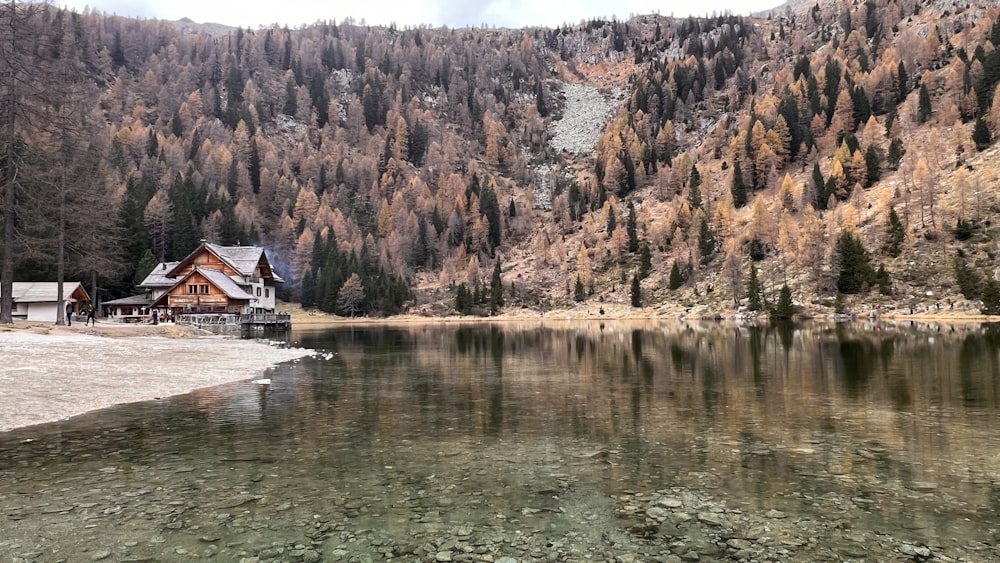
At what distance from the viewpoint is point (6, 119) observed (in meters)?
36.5

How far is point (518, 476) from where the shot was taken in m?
11.4

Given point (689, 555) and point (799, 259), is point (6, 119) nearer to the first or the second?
point (689, 555)

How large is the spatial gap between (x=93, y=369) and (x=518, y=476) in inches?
888

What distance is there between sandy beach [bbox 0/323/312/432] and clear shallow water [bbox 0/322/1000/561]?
5.89ft

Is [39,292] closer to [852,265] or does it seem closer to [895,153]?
[852,265]

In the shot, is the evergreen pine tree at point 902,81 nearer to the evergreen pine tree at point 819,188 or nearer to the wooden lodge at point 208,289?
the evergreen pine tree at point 819,188

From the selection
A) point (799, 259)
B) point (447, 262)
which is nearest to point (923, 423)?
point (799, 259)

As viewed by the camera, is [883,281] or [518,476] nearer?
[518,476]

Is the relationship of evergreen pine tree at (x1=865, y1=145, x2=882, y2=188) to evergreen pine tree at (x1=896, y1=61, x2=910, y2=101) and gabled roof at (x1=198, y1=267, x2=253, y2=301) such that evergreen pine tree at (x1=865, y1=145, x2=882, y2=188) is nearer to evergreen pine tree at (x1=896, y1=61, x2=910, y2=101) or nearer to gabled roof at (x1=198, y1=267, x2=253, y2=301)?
evergreen pine tree at (x1=896, y1=61, x2=910, y2=101)

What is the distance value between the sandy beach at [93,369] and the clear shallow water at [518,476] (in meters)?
1.79

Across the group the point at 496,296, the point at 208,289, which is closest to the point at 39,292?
the point at 208,289

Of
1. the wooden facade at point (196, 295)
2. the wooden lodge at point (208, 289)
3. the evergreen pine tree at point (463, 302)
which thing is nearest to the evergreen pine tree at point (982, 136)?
the evergreen pine tree at point (463, 302)

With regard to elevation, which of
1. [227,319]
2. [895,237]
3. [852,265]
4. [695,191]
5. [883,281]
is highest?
[695,191]

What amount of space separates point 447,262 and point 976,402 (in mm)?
149633
